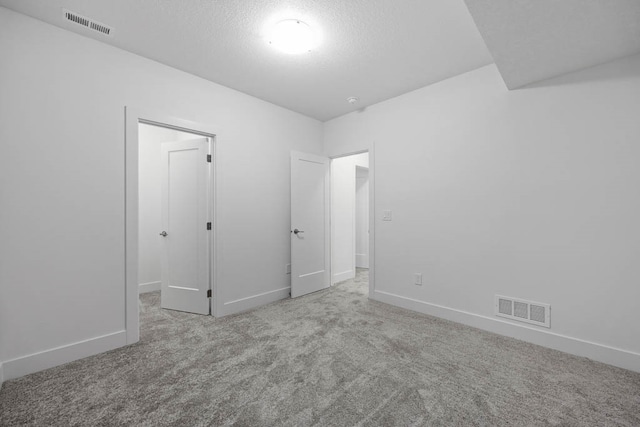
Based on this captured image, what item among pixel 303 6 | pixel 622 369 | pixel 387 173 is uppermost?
pixel 303 6

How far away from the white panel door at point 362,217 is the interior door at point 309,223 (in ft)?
6.23

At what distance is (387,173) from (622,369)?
2744 millimetres

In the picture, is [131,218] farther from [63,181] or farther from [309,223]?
[309,223]

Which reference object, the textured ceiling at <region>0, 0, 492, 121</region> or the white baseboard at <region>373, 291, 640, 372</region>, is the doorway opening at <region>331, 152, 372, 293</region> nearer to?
the white baseboard at <region>373, 291, 640, 372</region>

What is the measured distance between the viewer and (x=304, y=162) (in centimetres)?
407

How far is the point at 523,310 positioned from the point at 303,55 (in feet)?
10.7

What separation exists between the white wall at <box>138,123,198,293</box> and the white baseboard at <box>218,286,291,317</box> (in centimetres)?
184

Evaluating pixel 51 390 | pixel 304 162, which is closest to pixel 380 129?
pixel 304 162

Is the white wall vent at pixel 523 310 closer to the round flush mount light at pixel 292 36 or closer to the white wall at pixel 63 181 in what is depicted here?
the round flush mount light at pixel 292 36

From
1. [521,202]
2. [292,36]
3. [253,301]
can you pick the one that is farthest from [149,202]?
[521,202]

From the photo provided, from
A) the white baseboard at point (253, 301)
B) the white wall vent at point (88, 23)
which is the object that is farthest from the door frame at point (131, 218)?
the white baseboard at point (253, 301)

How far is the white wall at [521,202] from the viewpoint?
212cm

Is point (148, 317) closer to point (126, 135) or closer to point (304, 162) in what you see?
point (126, 135)

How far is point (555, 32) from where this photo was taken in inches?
71.6
